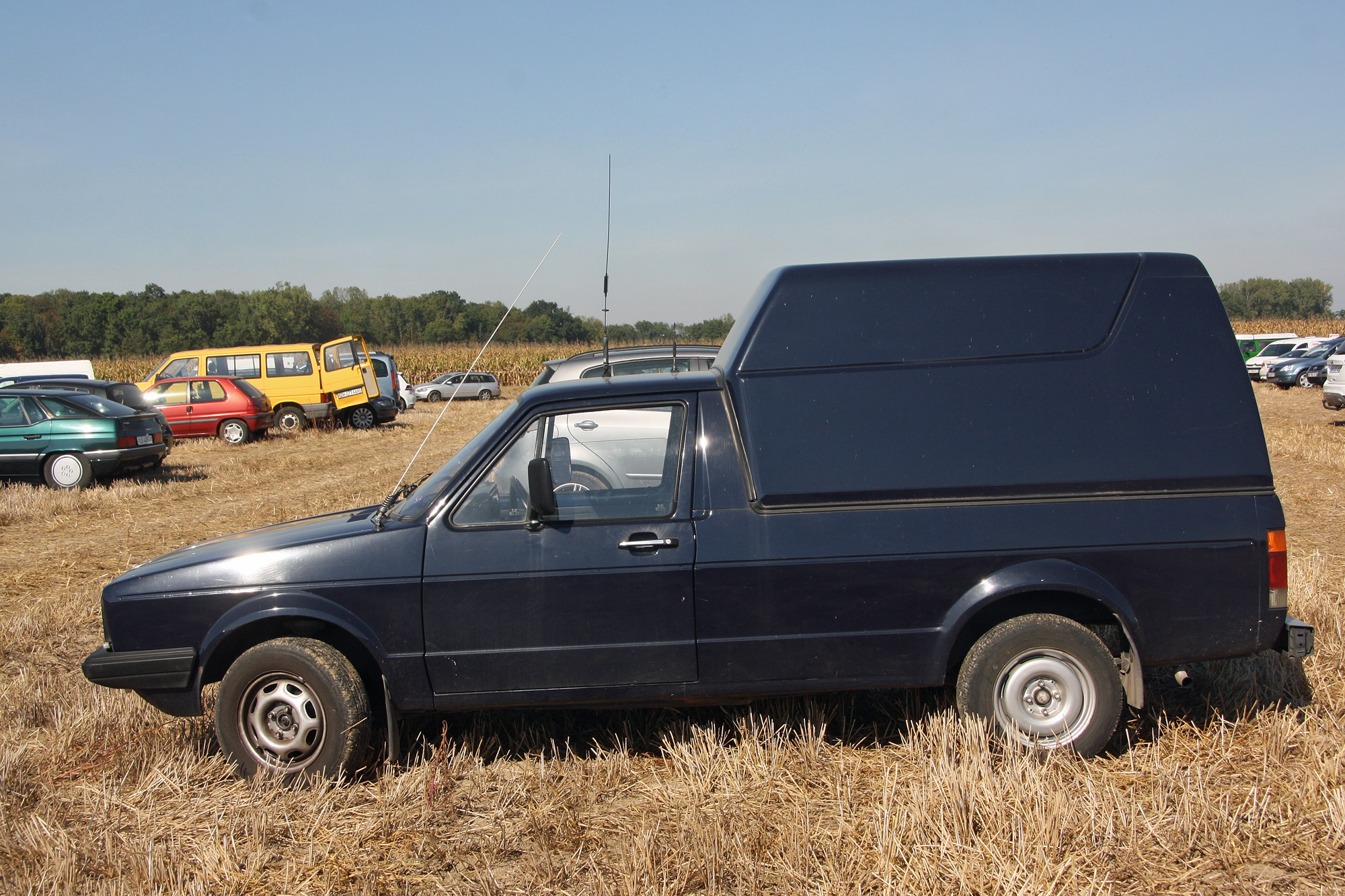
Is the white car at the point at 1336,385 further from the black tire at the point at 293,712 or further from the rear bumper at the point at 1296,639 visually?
the black tire at the point at 293,712

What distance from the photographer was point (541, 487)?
3701 mm

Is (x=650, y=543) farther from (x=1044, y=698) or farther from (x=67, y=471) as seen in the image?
(x=67, y=471)

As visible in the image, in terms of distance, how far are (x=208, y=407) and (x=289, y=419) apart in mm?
2351

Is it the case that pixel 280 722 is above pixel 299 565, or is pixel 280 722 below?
below

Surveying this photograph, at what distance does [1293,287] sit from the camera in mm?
96438

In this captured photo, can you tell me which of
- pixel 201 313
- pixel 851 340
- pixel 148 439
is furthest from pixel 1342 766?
pixel 201 313

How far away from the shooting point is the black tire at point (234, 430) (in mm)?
19688

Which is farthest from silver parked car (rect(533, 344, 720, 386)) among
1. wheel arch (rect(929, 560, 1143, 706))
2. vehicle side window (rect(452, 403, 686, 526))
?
wheel arch (rect(929, 560, 1143, 706))

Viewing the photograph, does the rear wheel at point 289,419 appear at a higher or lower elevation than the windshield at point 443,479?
lower

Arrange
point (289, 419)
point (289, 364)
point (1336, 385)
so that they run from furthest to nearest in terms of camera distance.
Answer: point (289, 364), point (289, 419), point (1336, 385)

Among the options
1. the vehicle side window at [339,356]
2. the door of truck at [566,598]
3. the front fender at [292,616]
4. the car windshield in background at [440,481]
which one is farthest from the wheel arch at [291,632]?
the vehicle side window at [339,356]

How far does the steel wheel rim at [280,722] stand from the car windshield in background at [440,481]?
0.84 meters

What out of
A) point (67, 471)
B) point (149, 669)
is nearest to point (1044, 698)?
point (149, 669)

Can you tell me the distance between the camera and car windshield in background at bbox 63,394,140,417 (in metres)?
13.1
